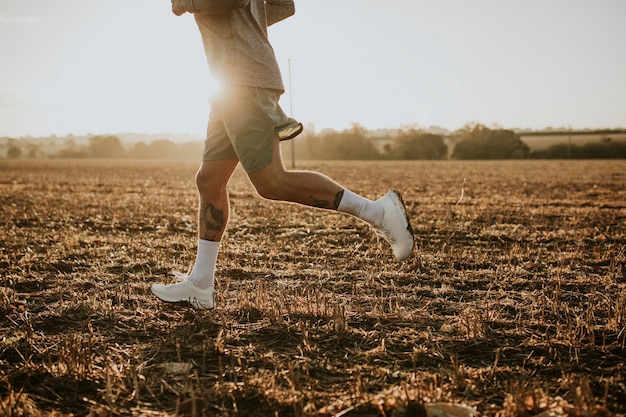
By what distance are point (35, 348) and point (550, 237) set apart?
6.24 metres

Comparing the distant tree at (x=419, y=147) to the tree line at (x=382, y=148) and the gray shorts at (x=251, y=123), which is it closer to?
the tree line at (x=382, y=148)

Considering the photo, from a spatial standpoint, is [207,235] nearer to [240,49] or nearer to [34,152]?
[240,49]

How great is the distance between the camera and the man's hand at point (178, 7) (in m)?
3.29

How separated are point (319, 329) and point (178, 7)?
2.06 metres

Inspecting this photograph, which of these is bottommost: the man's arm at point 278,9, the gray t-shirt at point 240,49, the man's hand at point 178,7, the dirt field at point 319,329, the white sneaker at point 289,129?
the dirt field at point 319,329

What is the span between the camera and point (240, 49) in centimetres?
334

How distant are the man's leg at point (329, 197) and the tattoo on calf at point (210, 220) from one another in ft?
1.65

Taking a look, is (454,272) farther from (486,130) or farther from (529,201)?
(486,130)

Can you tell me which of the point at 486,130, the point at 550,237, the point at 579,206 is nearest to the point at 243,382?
the point at 550,237

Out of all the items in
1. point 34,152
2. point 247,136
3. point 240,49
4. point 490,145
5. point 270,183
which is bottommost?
point 270,183

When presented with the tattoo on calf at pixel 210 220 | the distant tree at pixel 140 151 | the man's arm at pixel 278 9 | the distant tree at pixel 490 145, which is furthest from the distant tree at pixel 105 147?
the man's arm at pixel 278 9

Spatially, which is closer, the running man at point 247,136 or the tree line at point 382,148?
the running man at point 247,136

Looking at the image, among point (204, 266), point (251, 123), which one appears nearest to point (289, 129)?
point (251, 123)

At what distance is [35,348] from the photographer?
3.10 meters
